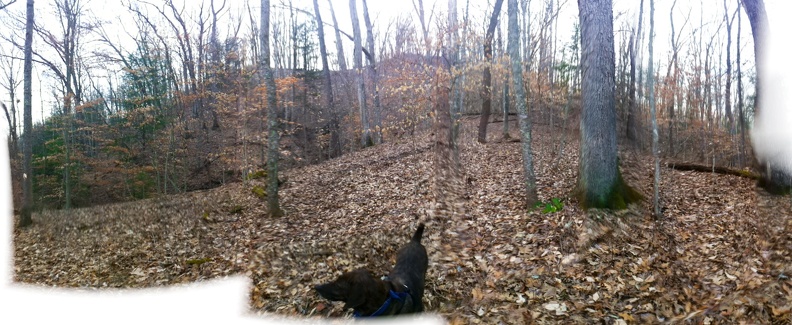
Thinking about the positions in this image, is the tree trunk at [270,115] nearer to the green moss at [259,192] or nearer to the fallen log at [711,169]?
the green moss at [259,192]

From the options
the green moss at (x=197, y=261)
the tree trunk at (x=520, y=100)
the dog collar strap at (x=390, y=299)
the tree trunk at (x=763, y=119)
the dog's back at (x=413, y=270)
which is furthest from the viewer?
the tree trunk at (x=520, y=100)

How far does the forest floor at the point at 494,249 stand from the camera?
3.68 meters

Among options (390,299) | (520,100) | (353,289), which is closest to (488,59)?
(520,100)

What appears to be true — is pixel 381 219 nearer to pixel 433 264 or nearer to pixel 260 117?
pixel 433 264

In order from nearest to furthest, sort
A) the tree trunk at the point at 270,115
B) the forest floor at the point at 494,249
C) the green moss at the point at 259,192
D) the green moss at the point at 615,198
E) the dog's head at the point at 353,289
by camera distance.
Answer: the dog's head at the point at 353,289 < the forest floor at the point at 494,249 < the green moss at the point at 615,198 < the tree trunk at the point at 270,115 < the green moss at the point at 259,192

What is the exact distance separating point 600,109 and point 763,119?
128 inches

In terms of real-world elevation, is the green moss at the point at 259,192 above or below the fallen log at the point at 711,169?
below

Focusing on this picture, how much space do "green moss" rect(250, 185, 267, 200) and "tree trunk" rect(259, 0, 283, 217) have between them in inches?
81.7

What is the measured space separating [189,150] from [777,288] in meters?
18.8

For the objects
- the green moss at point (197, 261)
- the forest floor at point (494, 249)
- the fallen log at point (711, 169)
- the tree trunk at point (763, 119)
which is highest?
the tree trunk at point (763, 119)

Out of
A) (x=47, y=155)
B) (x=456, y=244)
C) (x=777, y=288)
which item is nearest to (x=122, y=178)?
(x=47, y=155)

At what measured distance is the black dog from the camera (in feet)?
8.38

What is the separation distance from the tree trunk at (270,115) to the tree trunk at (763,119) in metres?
9.38

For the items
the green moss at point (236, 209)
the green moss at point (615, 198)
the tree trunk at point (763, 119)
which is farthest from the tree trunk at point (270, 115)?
the tree trunk at point (763, 119)
